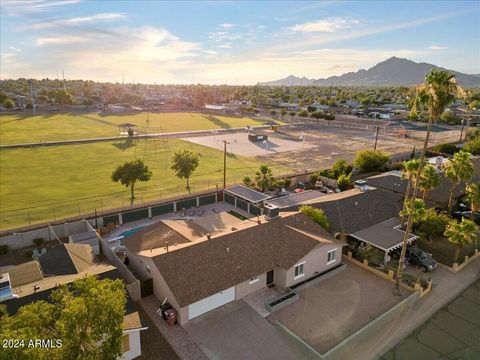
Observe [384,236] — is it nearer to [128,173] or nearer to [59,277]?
[59,277]

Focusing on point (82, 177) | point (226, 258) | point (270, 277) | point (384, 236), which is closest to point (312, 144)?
point (82, 177)

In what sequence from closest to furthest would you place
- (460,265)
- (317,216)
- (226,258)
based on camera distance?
(226,258), (460,265), (317,216)

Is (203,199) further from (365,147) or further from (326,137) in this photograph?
(326,137)

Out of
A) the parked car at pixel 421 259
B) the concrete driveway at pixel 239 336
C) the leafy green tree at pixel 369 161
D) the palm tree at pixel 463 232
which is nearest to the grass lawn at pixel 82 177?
the leafy green tree at pixel 369 161

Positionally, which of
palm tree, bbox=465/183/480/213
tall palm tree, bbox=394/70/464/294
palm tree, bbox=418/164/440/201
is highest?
tall palm tree, bbox=394/70/464/294

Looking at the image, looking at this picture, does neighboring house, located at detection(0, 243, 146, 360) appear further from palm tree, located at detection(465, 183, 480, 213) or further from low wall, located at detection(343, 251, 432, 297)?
palm tree, located at detection(465, 183, 480, 213)

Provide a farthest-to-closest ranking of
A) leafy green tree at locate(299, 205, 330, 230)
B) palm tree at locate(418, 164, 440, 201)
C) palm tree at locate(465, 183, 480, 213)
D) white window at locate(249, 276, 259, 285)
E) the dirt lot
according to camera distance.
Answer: palm tree at locate(418, 164, 440, 201) → palm tree at locate(465, 183, 480, 213) → leafy green tree at locate(299, 205, 330, 230) → white window at locate(249, 276, 259, 285) → the dirt lot

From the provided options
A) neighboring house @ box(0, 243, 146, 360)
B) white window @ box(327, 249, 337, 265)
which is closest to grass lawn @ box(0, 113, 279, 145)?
neighboring house @ box(0, 243, 146, 360)
